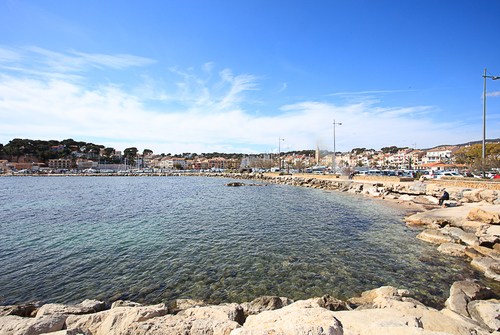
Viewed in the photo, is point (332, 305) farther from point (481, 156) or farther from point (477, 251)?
point (481, 156)

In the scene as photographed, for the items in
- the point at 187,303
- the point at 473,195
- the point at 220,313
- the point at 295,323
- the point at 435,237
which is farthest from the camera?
the point at 473,195

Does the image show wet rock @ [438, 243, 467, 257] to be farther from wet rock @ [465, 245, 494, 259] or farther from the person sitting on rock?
the person sitting on rock

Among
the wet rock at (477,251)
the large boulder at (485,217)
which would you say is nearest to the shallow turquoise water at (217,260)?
the wet rock at (477,251)

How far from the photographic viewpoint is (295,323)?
3.99 meters

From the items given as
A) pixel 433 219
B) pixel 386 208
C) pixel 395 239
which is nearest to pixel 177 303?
pixel 395 239

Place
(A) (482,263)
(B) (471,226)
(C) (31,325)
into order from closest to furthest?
(C) (31,325) < (A) (482,263) < (B) (471,226)

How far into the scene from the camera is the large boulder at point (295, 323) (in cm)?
368

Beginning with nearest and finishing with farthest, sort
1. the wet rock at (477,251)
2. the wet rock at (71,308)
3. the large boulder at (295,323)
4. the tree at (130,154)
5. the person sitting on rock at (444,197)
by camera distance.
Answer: the large boulder at (295,323) → the wet rock at (71,308) → the wet rock at (477,251) → the person sitting on rock at (444,197) → the tree at (130,154)

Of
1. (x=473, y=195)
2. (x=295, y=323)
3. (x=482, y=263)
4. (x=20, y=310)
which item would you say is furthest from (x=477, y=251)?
(x=20, y=310)

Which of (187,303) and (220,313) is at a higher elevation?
(220,313)

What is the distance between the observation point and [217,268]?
29.1 feet

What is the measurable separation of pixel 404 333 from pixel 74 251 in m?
12.8

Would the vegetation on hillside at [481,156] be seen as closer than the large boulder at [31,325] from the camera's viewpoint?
No

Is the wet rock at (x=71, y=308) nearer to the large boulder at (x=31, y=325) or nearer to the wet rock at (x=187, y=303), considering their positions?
the large boulder at (x=31, y=325)
